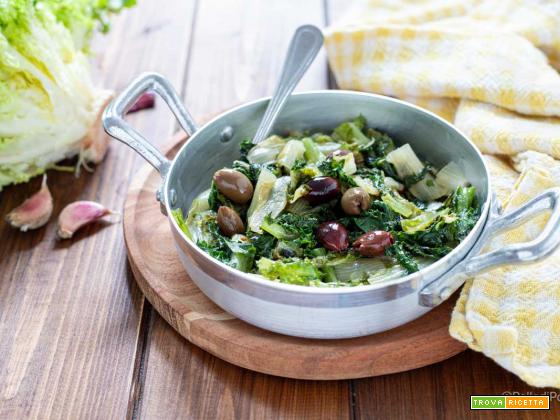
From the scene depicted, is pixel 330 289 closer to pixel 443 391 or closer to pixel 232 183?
pixel 443 391

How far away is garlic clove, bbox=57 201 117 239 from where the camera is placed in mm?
2988

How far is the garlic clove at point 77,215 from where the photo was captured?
299 centimetres

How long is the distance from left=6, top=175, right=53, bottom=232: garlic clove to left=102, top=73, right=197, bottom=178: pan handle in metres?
0.72

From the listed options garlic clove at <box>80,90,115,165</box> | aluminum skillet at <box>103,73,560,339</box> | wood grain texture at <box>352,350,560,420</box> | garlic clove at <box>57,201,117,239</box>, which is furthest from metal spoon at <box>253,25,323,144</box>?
wood grain texture at <box>352,350,560,420</box>

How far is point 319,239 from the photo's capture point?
243 centimetres

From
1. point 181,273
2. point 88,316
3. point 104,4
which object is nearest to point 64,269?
point 88,316

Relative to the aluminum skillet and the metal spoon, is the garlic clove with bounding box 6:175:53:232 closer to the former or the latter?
the aluminum skillet

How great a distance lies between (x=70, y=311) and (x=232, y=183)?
81cm

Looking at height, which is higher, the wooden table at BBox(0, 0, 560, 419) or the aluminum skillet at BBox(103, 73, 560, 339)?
the aluminum skillet at BBox(103, 73, 560, 339)

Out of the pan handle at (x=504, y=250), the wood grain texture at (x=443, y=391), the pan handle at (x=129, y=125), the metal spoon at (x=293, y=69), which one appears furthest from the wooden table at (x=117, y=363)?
the metal spoon at (x=293, y=69)

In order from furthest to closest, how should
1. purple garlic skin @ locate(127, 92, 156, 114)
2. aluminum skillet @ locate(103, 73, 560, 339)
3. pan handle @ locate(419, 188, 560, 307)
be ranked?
1. purple garlic skin @ locate(127, 92, 156, 114)
2. aluminum skillet @ locate(103, 73, 560, 339)
3. pan handle @ locate(419, 188, 560, 307)

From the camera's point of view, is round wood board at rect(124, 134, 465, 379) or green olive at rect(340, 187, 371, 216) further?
green olive at rect(340, 187, 371, 216)

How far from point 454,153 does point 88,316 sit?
5.28 ft

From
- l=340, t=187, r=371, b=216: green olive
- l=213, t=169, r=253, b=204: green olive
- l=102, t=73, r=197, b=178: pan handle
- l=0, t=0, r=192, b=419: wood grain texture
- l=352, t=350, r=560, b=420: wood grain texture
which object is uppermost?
l=102, t=73, r=197, b=178: pan handle
